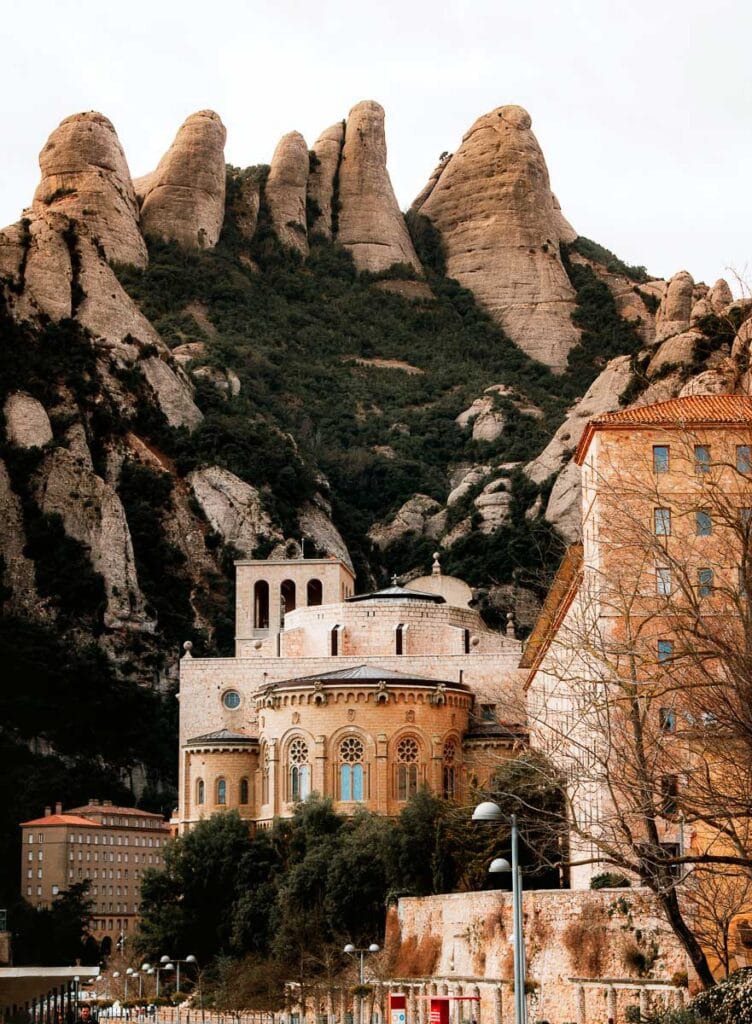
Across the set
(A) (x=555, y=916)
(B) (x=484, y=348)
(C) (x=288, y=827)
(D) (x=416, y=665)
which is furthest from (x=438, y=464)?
(A) (x=555, y=916)

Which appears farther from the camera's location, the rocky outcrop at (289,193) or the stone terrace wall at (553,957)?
the rocky outcrop at (289,193)

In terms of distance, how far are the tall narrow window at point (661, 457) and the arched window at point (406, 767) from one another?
24.9 metres

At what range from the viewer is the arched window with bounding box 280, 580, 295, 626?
99.1 meters

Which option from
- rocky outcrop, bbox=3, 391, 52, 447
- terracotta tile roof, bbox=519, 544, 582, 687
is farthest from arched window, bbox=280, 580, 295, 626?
rocky outcrop, bbox=3, 391, 52, 447

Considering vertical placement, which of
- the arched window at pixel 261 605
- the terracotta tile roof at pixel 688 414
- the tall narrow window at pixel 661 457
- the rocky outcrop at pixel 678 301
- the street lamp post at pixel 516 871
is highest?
the rocky outcrop at pixel 678 301

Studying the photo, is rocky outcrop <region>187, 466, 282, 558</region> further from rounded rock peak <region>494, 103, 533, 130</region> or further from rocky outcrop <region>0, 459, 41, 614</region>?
rounded rock peak <region>494, 103, 533, 130</region>

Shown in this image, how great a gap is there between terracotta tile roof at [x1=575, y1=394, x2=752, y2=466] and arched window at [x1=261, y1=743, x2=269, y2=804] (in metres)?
25.8

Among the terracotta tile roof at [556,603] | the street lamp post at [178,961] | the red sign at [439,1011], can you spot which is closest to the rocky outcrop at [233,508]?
the terracotta tile roof at [556,603]

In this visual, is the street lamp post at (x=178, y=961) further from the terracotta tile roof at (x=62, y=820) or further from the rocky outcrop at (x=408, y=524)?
the rocky outcrop at (x=408, y=524)

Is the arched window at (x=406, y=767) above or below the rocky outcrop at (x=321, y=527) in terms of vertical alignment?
below

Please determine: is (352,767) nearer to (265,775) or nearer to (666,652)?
(265,775)

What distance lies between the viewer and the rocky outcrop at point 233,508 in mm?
130375

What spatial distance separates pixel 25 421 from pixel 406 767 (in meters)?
61.5

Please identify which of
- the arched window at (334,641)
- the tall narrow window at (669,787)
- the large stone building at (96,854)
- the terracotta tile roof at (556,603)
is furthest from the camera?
the large stone building at (96,854)
